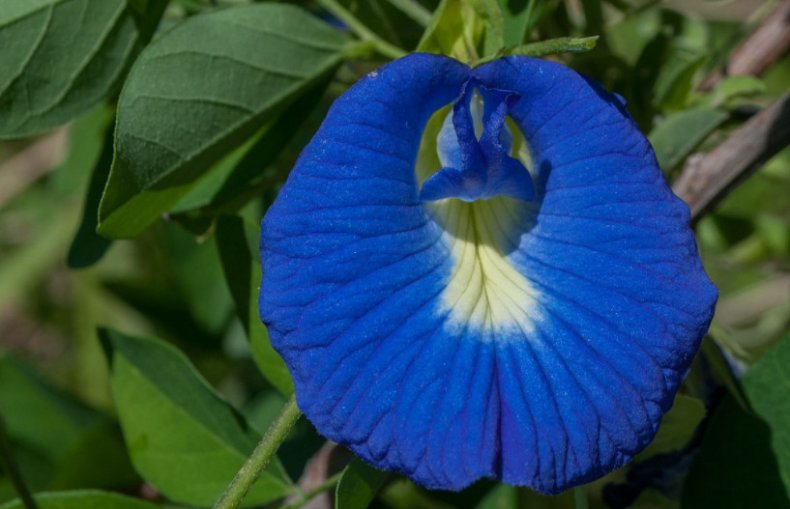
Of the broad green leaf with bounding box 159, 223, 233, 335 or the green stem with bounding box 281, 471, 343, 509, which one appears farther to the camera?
the broad green leaf with bounding box 159, 223, 233, 335

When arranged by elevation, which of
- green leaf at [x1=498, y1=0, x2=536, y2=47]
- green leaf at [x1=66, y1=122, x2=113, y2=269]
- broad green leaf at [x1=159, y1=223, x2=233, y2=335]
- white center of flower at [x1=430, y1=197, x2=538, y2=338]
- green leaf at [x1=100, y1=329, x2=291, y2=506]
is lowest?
broad green leaf at [x1=159, y1=223, x2=233, y2=335]

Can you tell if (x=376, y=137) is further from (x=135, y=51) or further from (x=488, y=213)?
(x=135, y=51)

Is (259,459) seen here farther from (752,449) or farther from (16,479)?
(752,449)

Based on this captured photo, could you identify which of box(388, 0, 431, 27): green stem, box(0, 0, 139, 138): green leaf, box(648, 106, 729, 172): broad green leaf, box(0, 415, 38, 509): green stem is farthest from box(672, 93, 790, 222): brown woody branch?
box(0, 415, 38, 509): green stem

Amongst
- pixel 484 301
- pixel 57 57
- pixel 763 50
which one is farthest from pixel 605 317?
pixel 763 50

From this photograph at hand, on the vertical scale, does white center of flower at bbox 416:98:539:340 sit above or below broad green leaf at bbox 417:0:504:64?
below

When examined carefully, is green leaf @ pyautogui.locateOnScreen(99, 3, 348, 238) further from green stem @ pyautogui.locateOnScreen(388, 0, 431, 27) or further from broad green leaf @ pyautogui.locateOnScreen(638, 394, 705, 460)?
broad green leaf @ pyautogui.locateOnScreen(638, 394, 705, 460)

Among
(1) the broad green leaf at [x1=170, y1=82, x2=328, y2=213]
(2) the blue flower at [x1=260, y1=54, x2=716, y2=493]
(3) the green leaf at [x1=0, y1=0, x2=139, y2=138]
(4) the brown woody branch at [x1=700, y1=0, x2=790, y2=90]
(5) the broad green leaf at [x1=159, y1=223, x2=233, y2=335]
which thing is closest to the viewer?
(2) the blue flower at [x1=260, y1=54, x2=716, y2=493]
